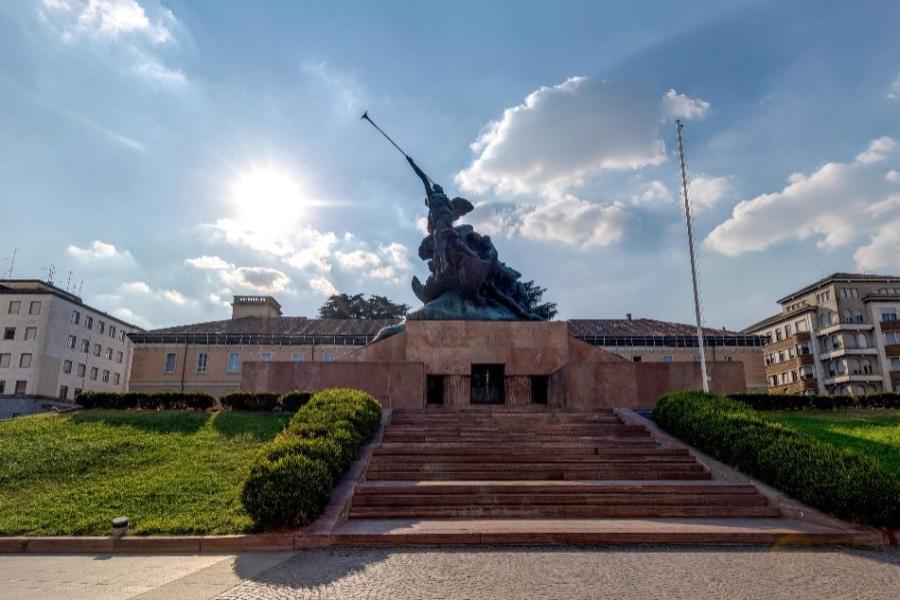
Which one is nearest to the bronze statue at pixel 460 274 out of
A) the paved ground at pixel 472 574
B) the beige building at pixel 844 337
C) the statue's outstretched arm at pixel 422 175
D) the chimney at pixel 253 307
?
the statue's outstretched arm at pixel 422 175

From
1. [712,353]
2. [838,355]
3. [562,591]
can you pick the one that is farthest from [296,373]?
[838,355]

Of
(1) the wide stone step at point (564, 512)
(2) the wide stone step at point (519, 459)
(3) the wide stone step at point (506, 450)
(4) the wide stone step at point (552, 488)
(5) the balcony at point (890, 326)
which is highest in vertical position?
(5) the balcony at point (890, 326)

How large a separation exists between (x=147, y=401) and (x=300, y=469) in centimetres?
1036

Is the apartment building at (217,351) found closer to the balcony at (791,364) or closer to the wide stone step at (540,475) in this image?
the wide stone step at (540,475)

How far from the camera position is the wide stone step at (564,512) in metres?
8.76

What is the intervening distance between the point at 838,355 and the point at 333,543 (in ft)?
212

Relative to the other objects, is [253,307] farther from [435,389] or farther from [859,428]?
[859,428]

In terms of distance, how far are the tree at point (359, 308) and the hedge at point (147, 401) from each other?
144ft

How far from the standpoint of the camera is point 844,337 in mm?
57688

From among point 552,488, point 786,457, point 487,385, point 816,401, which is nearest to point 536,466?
point 552,488

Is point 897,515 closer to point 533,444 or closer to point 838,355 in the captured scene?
point 533,444

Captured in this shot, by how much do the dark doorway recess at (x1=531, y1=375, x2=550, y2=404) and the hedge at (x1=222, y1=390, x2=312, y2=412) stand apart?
6.85 metres

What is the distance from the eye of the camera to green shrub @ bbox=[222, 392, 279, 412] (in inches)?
610

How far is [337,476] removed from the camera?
31.9 feet
